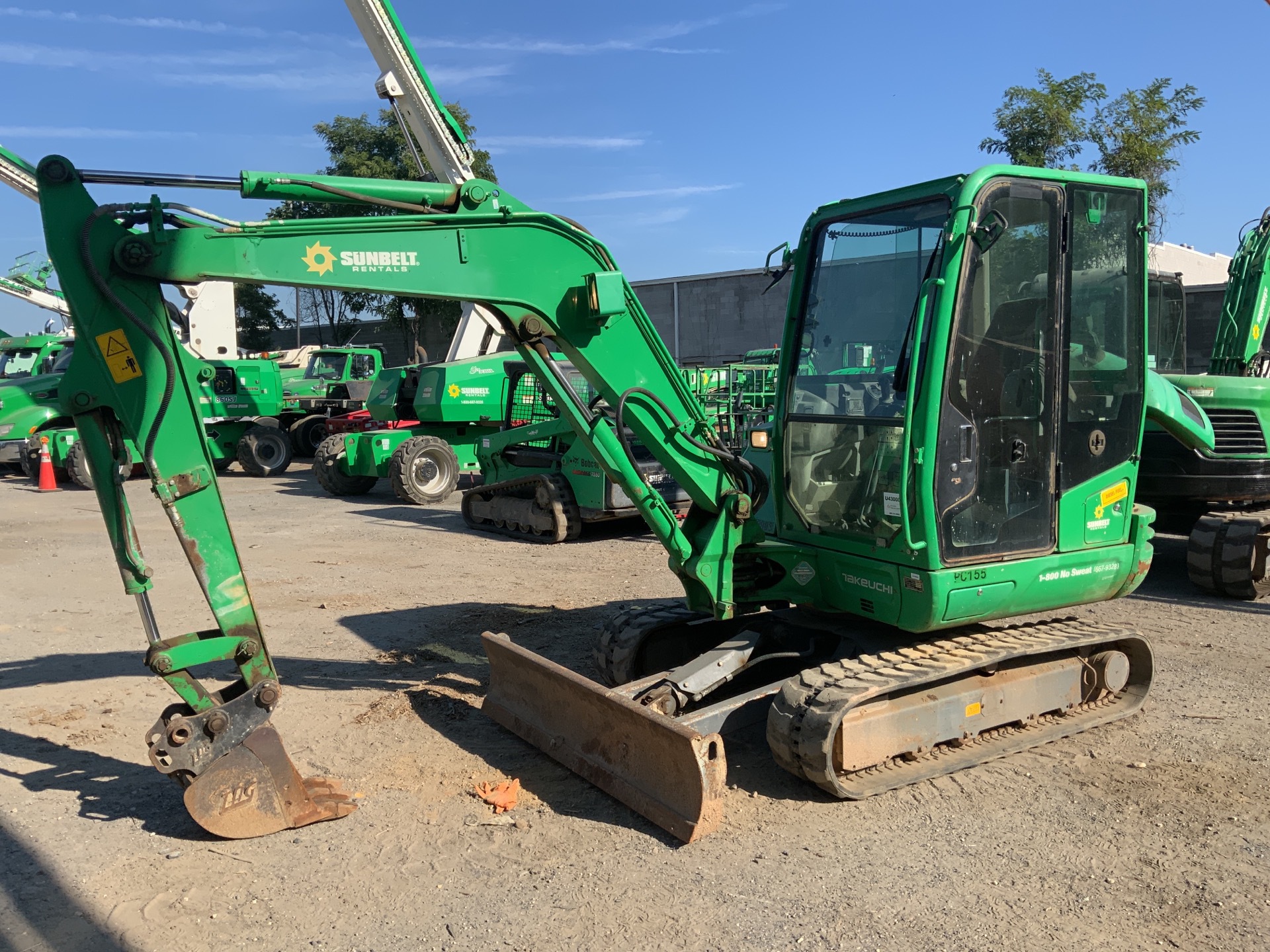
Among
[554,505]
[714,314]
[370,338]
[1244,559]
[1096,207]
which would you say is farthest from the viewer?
[370,338]

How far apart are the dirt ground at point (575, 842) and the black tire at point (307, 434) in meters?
13.9

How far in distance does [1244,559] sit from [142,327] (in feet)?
25.0

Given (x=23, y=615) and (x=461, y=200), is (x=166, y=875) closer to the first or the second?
(x=461, y=200)

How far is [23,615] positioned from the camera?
8.12m

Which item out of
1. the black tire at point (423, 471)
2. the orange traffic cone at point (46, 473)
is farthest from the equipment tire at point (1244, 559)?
the orange traffic cone at point (46, 473)

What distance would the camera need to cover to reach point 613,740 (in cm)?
450

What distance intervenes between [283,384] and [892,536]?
697 inches

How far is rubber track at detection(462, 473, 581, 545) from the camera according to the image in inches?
436

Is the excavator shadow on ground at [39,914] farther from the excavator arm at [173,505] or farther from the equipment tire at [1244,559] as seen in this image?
the equipment tire at [1244,559]

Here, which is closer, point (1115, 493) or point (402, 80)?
point (1115, 493)

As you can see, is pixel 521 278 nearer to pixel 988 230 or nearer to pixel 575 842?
pixel 988 230

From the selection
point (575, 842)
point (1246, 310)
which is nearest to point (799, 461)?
point (575, 842)

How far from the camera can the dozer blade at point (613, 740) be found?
159 inches

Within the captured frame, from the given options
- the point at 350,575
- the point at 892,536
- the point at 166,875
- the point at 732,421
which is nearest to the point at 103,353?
the point at 166,875
